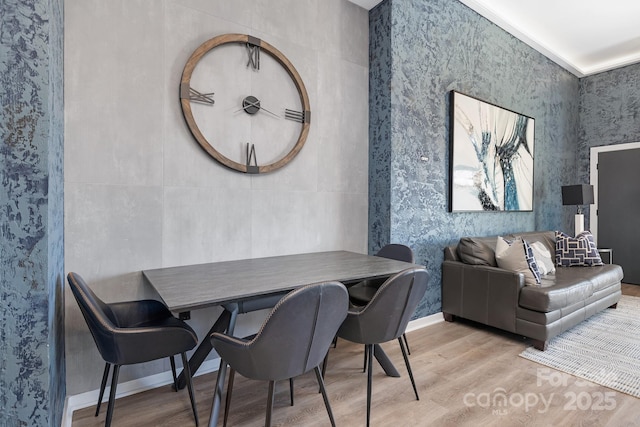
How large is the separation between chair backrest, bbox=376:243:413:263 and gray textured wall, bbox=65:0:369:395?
57 centimetres

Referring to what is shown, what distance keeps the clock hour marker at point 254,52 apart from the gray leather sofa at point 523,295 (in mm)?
2588

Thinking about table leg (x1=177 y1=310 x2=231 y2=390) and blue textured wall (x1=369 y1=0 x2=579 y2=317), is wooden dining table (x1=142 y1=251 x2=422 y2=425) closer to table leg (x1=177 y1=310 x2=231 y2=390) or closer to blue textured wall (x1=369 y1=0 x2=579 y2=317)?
table leg (x1=177 y1=310 x2=231 y2=390)

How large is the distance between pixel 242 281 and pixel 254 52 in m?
1.80

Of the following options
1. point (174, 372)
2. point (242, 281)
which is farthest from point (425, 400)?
point (174, 372)

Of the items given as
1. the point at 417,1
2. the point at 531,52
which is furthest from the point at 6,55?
the point at 531,52

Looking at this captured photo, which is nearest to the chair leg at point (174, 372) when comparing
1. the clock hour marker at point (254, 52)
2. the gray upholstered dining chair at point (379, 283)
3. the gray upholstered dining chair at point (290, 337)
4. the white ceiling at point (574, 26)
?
the gray upholstered dining chair at point (290, 337)

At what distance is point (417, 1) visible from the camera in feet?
10.7

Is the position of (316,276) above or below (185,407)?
above

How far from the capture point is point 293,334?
1.36m

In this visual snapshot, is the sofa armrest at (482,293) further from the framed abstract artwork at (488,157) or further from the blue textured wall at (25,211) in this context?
the blue textured wall at (25,211)

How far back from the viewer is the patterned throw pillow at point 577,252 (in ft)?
12.6

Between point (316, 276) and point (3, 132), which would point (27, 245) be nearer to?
point (3, 132)

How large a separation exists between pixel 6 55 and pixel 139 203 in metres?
1.10

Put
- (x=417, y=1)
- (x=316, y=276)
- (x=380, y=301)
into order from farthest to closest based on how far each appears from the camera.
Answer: (x=417, y=1), (x=316, y=276), (x=380, y=301)
